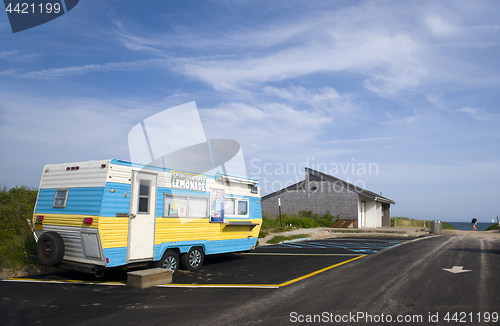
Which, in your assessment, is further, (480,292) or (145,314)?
(480,292)

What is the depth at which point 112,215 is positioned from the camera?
8289 mm

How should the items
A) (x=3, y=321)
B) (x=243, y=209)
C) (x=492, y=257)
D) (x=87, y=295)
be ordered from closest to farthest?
1. (x=3, y=321)
2. (x=87, y=295)
3. (x=243, y=209)
4. (x=492, y=257)

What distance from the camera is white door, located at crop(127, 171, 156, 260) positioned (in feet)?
28.8

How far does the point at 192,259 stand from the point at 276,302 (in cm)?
423

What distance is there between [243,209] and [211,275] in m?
3.23

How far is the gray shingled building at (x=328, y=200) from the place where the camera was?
3588 cm

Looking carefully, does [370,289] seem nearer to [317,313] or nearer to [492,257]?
[317,313]

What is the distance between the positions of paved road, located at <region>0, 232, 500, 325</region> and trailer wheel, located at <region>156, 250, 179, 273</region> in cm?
84

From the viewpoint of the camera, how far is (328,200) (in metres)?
37.1

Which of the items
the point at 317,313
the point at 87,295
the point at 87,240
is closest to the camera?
the point at 317,313

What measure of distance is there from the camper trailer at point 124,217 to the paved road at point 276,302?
82 centimetres

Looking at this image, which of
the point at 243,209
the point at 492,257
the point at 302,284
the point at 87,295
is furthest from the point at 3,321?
the point at 492,257

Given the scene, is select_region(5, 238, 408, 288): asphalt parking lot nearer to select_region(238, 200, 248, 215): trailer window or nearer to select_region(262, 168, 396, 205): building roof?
select_region(238, 200, 248, 215): trailer window

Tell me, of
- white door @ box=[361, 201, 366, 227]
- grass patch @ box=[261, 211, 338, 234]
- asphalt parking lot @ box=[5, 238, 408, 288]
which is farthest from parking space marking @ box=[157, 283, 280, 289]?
white door @ box=[361, 201, 366, 227]
